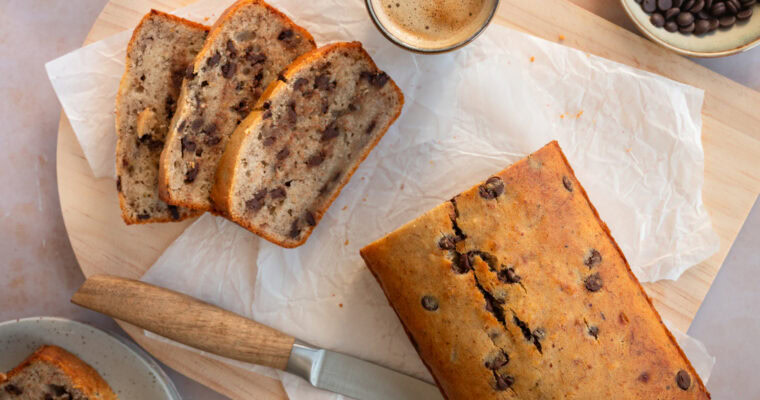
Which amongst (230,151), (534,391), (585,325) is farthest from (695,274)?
(230,151)

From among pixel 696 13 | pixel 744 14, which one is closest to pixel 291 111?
pixel 696 13

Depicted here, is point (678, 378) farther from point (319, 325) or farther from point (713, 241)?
point (319, 325)

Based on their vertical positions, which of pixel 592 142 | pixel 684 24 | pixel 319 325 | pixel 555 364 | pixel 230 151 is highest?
pixel 684 24

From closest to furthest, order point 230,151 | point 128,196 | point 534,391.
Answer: point 534,391 → point 230,151 → point 128,196

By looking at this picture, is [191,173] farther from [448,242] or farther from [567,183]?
[567,183]

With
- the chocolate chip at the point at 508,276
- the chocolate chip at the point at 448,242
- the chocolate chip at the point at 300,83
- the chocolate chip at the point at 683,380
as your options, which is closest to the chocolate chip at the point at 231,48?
the chocolate chip at the point at 300,83
